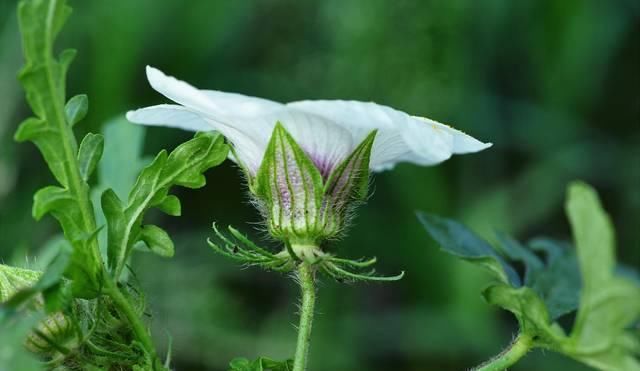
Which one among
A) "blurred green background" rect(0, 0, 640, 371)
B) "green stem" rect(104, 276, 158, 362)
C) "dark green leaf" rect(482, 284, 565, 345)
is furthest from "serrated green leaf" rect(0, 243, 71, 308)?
"blurred green background" rect(0, 0, 640, 371)

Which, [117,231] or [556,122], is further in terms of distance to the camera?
[556,122]

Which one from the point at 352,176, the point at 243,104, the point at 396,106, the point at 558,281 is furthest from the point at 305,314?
the point at 396,106

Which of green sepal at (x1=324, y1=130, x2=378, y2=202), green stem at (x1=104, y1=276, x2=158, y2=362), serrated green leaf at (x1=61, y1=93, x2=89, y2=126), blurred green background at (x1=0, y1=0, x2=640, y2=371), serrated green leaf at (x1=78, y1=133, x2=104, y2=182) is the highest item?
serrated green leaf at (x1=61, y1=93, x2=89, y2=126)

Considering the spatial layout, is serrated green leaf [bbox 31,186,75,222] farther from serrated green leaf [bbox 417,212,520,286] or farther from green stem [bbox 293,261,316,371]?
serrated green leaf [bbox 417,212,520,286]

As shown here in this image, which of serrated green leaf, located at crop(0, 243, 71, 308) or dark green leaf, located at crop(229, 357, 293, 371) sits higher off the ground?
serrated green leaf, located at crop(0, 243, 71, 308)

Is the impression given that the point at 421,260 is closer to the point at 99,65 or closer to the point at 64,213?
the point at 99,65

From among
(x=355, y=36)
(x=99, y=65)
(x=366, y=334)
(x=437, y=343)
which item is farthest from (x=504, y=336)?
(x=99, y=65)

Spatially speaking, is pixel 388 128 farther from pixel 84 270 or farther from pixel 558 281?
pixel 558 281
